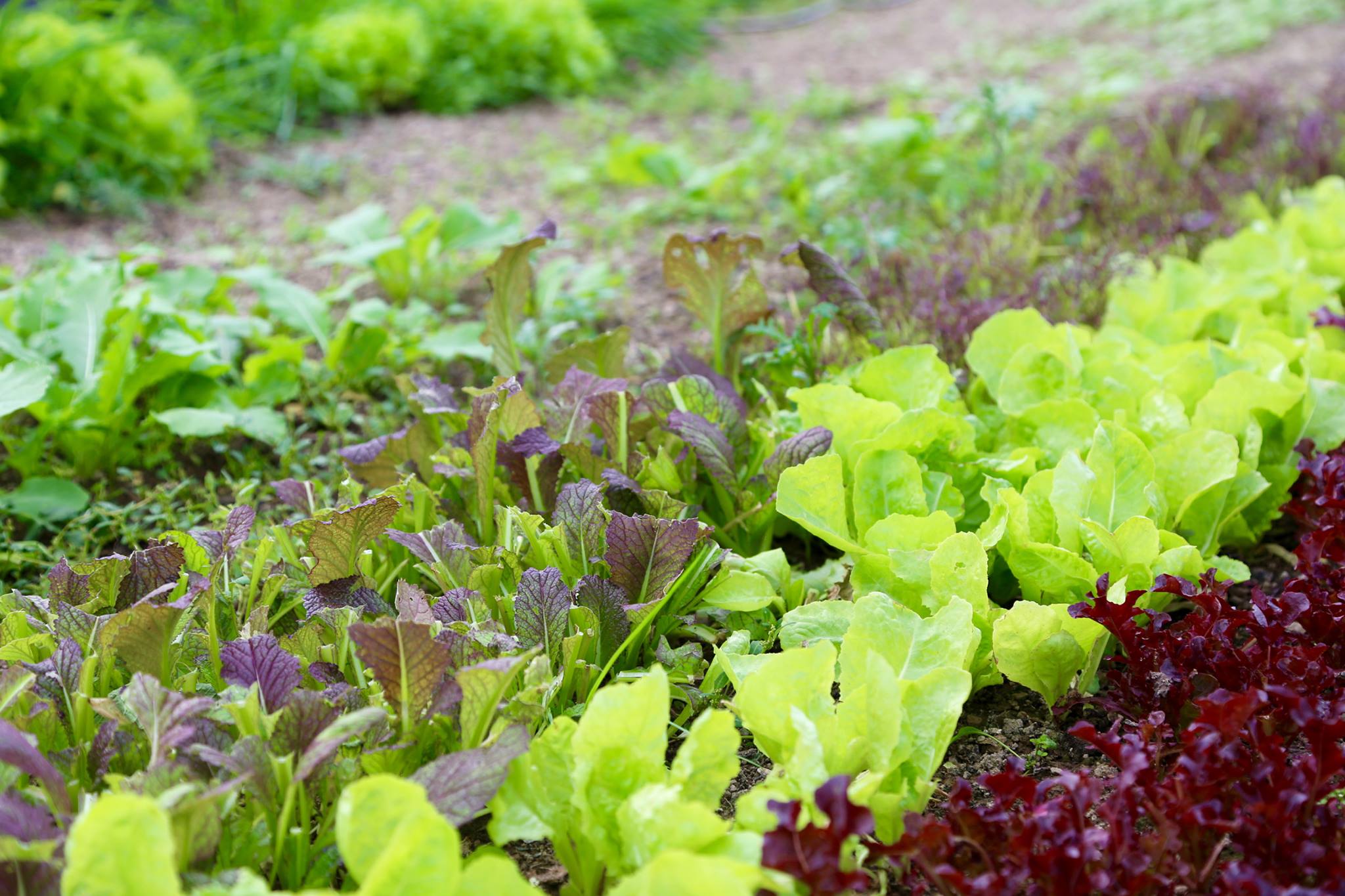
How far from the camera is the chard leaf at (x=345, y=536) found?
170 cm

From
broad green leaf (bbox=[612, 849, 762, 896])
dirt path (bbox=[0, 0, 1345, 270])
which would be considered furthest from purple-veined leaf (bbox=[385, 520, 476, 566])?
dirt path (bbox=[0, 0, 1345, 270])

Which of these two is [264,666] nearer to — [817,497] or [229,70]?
[817,497]

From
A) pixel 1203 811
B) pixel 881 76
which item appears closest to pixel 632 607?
pixel 1203 811

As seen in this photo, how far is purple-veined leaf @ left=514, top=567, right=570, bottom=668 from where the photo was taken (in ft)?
5.24

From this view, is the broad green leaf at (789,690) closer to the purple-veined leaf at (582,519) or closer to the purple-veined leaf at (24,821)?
the purple-veined leaf at (582,519)

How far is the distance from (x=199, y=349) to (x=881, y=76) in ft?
18.0

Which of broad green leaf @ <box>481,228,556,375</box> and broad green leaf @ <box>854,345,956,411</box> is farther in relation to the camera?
broad green leaf @ <box>481,228,556,375</box>

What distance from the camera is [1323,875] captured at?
1207 mm

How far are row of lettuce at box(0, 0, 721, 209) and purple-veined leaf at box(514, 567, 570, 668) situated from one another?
3632 millimetres

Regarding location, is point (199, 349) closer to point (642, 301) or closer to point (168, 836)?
point (642, 301)

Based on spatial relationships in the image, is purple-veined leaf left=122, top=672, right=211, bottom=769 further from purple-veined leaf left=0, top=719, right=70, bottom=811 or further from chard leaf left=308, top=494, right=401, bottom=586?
chard leaf left=308, top=494, right=401, bottom=586

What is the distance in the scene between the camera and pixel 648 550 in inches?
67.2

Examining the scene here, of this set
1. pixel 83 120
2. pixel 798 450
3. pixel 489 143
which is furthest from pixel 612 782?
pixel 489 143

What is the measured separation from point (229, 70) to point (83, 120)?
1.30 metres
